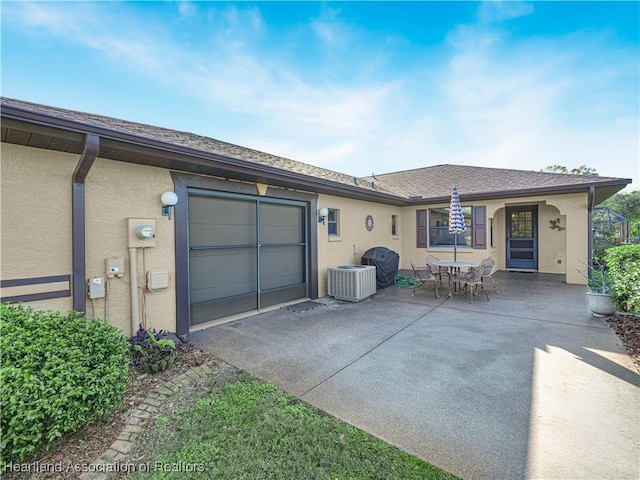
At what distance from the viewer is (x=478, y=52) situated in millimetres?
7082

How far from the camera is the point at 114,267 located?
4.02 meters

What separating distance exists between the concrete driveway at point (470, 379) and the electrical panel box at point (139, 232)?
1.73 meters

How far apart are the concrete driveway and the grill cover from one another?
225cm

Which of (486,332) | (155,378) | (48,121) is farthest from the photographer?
(486,332)

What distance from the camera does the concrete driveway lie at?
2.11 meters

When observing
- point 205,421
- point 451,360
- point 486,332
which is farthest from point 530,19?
point 205,421

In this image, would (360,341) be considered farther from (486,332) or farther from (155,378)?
(155,378)

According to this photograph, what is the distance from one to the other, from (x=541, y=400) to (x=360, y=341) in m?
2.24

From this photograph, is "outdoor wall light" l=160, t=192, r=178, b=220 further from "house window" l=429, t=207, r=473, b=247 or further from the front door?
the front door

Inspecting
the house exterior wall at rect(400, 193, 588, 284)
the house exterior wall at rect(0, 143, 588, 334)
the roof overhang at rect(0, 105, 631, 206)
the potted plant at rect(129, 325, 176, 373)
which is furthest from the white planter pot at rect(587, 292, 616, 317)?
the house exterior wall at rect(0, 143, 588, 334)

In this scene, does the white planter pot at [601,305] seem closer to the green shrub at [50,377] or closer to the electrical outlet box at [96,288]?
the green shrub at [50,377]

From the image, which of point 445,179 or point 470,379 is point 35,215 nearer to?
point 470,379

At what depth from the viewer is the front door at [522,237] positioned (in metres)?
10.9

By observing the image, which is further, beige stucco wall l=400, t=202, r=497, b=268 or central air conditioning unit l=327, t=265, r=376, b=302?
beige stucco wall l=400, t=202, r=497, b=268
